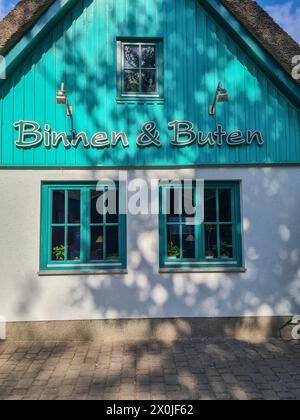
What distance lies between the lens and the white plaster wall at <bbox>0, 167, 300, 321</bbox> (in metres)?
6.50

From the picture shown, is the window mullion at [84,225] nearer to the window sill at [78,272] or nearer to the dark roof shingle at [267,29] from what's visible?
the window sill at [78,272]

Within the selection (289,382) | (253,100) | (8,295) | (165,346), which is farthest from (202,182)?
(8,295)

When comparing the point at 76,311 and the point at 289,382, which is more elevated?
the point at 76,311

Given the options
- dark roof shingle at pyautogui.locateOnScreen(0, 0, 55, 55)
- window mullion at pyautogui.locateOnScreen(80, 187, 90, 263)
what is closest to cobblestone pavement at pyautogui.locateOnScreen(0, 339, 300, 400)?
window mullion at pyautogui.locateOnScreen(80, 187, 90, 263)

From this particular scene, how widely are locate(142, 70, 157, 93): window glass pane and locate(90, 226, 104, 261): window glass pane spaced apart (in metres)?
3.02

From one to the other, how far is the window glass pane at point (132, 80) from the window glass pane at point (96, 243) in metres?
2.92

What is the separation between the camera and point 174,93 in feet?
22.7

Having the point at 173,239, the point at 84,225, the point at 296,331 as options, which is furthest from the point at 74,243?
the point at 296,331

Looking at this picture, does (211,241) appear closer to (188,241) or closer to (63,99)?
(188,241)

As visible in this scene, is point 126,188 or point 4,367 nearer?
point 4,367

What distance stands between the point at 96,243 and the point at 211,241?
2.30m

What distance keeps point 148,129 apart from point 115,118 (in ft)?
2.26
